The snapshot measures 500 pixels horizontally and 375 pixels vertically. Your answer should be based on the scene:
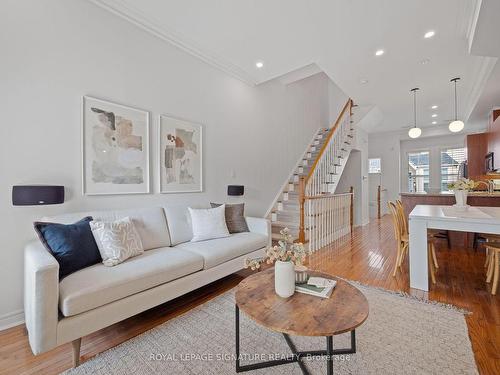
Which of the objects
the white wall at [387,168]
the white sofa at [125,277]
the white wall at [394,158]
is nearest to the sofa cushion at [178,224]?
the white sofa at [125,277]

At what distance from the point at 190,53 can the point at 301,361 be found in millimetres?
3844

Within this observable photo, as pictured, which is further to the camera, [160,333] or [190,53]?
[190,53]

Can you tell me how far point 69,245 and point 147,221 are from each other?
0.83 metres

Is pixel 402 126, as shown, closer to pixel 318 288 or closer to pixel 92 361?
pixel 318 288

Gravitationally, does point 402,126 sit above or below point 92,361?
above

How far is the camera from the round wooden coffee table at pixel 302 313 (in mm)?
1197

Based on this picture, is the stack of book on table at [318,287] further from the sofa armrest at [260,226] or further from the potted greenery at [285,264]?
the sofa armrest at [260,226]

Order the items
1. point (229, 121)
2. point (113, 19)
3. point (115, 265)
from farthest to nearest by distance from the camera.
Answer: point (229, 121) → point (113, 19) → point (115, 265)

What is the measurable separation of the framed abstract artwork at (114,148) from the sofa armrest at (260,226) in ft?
4.81

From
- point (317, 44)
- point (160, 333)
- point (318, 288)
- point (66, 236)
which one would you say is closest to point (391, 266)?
point (318, 288)

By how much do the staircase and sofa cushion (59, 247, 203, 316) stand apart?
2.31 m

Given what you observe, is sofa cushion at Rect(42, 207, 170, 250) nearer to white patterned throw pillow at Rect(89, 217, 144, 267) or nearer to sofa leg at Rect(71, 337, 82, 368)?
white patterned throw pillow at Rect(89, 217, 144, 267)

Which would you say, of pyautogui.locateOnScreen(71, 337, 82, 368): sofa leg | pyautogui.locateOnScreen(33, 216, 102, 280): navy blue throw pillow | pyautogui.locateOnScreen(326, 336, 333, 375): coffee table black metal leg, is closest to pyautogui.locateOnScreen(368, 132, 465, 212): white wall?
pyautogui.locateOnScreen(326, 336, 333, 375): coffee table black metal leg

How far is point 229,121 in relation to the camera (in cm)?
417
